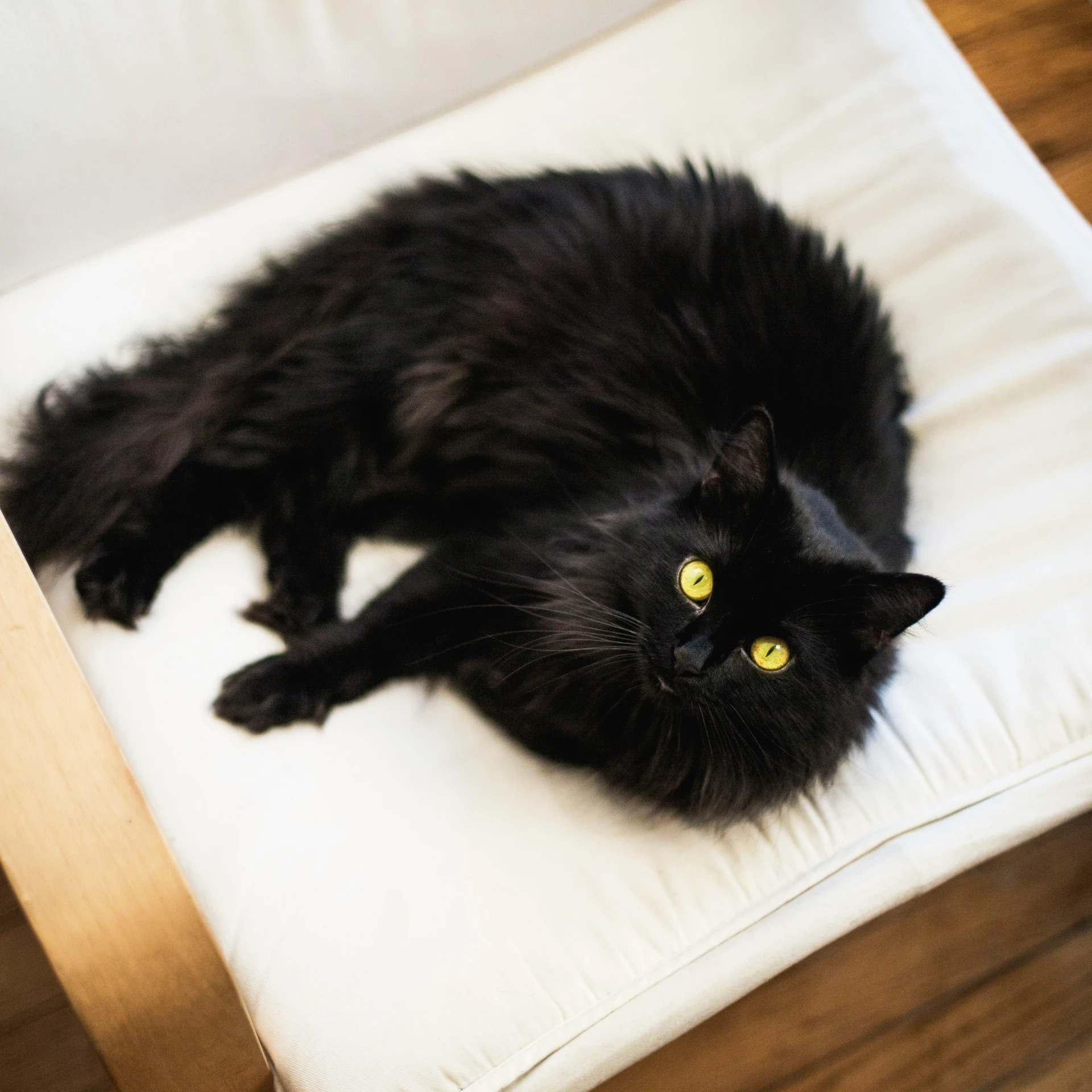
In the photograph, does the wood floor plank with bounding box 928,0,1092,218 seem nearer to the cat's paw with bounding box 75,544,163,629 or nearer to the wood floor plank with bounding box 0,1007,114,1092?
the cat's paw with bounding box 75,544,163,629

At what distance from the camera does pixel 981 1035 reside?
1.53 meters

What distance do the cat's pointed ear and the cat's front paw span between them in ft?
Result: 2.09

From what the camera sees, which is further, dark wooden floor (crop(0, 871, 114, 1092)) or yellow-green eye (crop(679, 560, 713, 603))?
dark wooden floor (crop(0, 871, 114, 1092))

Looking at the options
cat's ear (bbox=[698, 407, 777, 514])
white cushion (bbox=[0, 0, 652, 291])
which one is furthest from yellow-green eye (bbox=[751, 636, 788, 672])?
white cushion (bbox=[0, 0, 652, 291])

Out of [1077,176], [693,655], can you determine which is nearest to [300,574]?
[693,655]

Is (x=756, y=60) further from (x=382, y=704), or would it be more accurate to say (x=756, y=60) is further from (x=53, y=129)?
(x=382, y=704)

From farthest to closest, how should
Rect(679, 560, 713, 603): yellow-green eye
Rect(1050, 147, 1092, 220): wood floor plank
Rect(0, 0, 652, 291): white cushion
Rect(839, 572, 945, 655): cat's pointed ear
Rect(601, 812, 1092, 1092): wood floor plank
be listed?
Rect(1050, 147, 1092, 220): wood floor plank < Rect(601, 812, 1092, 1092): wood floor plank < Rect(0, 0, 652, 291): white cushion < Rect(679, 560, 713, 603): yellow-green eye < Rect(839, 572, 945, 655): cat's pointed ear

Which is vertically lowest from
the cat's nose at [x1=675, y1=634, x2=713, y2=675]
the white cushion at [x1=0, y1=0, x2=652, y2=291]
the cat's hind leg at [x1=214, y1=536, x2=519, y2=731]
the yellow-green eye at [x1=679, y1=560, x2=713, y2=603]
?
the cat's nose at [x1=675, y1=634, x2=713, y2=675]

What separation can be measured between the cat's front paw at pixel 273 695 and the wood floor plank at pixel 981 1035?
38.7 inches

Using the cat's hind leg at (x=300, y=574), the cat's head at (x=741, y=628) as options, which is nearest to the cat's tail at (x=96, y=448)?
the cat's hind leg at (x=300, y=574)

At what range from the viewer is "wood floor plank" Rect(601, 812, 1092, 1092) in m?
1.46

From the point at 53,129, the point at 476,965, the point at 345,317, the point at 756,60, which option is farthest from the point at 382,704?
the point at 756,60

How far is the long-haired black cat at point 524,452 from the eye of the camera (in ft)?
3.56

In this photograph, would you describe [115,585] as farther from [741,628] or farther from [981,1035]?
[981,1035]
